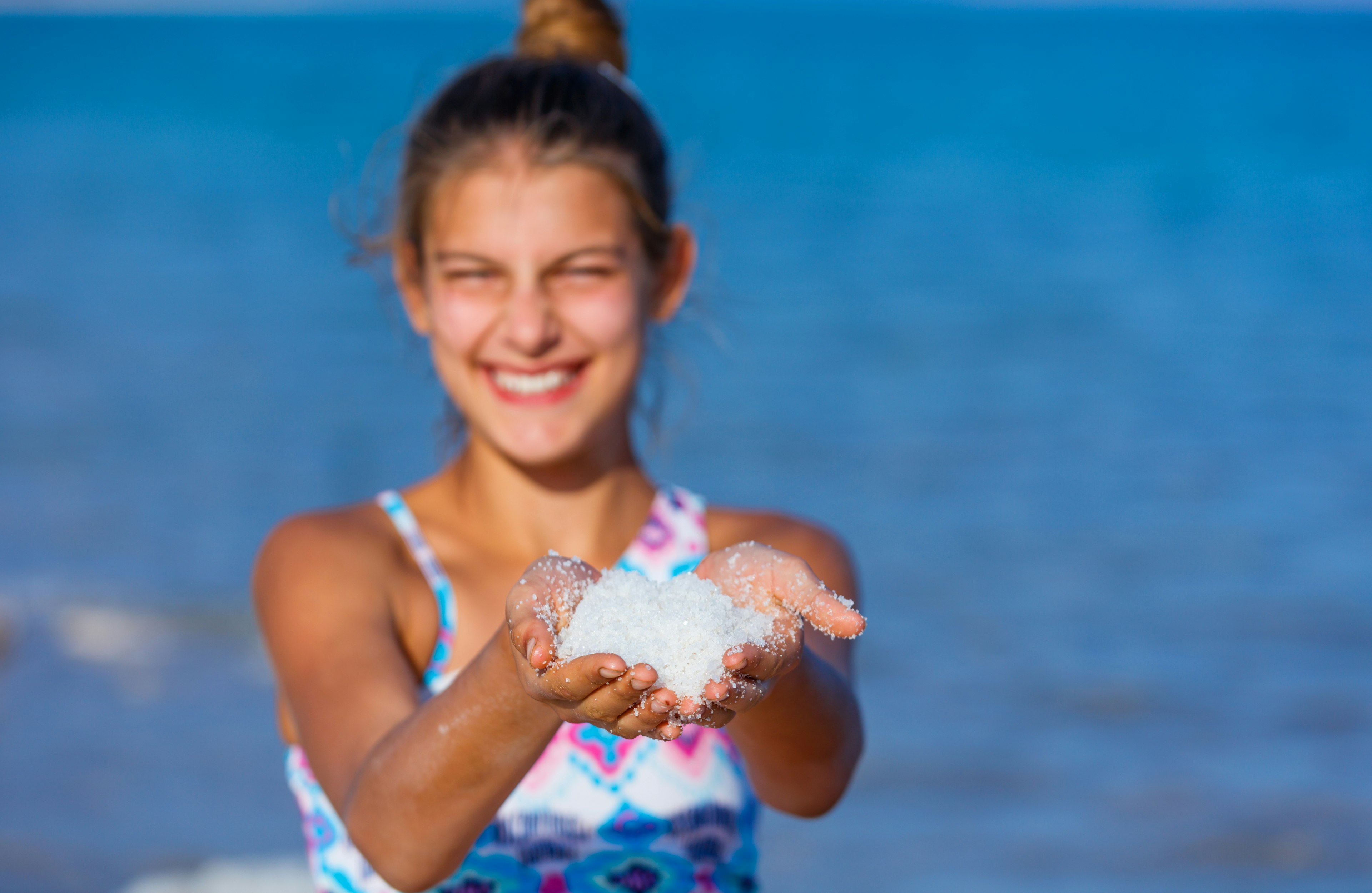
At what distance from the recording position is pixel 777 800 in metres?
2.21

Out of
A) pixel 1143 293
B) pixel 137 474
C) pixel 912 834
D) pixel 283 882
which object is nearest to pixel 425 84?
pixel 283 882

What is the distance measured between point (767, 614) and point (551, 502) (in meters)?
1.07

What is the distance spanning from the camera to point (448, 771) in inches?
69.7

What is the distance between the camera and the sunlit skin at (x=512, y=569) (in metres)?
1.71

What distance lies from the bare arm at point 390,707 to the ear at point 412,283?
0.47 metres

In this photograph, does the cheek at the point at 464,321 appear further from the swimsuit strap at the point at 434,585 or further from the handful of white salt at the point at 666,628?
the handful of white salt at the point at 666,628

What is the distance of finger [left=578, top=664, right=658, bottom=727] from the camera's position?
4.86 ft

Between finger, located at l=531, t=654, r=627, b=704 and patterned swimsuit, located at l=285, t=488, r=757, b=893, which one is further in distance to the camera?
patterned swimsuit, located at l=285, t=488, r=757, b=893

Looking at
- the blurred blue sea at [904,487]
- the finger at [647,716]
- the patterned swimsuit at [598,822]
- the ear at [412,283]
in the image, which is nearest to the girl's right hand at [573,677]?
the finger at [647,716]

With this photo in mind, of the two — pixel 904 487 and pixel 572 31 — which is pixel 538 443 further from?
pixel 904 487

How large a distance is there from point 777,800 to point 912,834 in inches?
111

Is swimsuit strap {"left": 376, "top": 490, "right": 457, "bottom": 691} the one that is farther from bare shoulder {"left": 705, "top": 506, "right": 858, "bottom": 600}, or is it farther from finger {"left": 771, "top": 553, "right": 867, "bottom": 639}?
finger {"left": 771, "top": 553, "right": 867, "bottom": 639}

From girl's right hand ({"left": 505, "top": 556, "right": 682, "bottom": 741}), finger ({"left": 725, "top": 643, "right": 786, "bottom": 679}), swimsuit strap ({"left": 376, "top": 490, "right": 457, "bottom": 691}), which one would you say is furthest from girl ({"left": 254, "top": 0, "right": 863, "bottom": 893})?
girl's right hand ({"left": 505, "top": 556, "right": 682, "bottom": 741})

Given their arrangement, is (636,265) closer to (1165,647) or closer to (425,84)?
(425,84)
